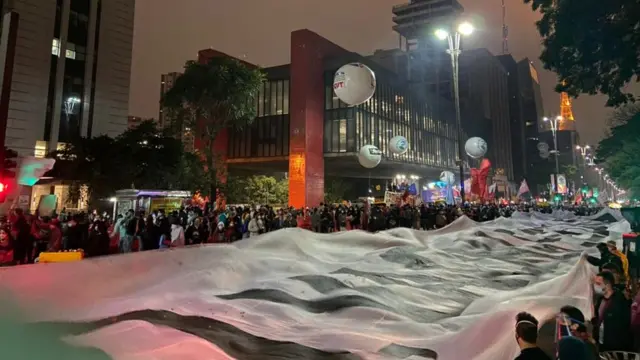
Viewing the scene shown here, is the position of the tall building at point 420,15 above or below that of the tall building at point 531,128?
above

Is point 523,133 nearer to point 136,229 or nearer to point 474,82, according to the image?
point 474,82

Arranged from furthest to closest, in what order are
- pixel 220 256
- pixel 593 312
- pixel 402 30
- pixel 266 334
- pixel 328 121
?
1. pixel 402 30
2. pixel 328 121
3. pixel 220 256
4. pixel 593 312
5. pixel 266 334

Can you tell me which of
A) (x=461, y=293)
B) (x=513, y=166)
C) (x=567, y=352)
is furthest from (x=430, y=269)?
(x=513, y=166)

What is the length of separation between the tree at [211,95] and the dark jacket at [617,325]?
31.1 meters

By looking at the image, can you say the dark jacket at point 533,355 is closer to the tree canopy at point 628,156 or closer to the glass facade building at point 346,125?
the tree canopy at point 628,156

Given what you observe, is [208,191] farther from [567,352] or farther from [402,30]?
[402,30]

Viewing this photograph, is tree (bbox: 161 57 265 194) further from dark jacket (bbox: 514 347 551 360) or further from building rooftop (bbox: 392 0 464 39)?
building rooftop (bbox: 392 0 464 39)

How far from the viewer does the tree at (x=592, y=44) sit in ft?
44.1

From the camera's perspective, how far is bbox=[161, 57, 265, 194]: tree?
32.5 m

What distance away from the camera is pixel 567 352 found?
2.69 metres

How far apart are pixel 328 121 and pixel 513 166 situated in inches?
3655

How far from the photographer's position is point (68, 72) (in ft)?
129

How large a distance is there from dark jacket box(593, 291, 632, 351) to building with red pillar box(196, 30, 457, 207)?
3184cm

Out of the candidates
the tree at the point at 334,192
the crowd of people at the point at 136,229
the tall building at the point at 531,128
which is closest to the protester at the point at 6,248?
the crowd of people at the point at 136,229
